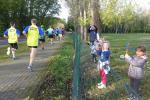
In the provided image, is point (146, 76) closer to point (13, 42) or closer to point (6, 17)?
point (13, 42)

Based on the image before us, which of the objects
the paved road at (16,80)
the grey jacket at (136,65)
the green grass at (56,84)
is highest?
the grey jacket at (136,65)

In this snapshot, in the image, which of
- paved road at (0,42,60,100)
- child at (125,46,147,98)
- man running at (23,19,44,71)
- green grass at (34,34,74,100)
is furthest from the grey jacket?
man running at (23,19,44,71)

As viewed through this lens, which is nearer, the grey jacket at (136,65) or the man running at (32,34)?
the grey jacket at (136,65)

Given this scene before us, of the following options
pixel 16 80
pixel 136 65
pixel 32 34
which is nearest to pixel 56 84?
pixel 16 80

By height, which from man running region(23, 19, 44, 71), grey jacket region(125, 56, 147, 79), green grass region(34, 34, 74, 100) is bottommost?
green grass region(34, 34, 74, 100)

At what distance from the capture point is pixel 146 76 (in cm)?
1417

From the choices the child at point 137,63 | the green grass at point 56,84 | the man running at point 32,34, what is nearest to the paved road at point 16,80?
the green grass at point 56,84

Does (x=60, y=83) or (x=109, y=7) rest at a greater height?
(x=109, y=7)

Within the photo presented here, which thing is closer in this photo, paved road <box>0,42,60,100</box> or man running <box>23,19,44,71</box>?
paved road <box>0,42,60,100</box>

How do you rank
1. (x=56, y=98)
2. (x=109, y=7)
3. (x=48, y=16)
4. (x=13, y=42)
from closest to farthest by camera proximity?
(x=56, y=98) → (x=13, y=42) → (x=109, y=7) → (x=48, y=16)

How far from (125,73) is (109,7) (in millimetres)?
14347

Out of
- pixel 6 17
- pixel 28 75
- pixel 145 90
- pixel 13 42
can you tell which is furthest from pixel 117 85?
pixel 6 17

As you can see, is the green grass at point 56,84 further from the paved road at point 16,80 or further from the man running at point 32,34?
the man running at point 32,34

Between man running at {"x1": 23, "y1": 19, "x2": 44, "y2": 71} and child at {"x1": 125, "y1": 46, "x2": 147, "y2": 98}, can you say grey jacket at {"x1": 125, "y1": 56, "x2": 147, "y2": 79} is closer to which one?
child at {"x1": 125, "y1": 46, "x2": 147, "y2": 98}
